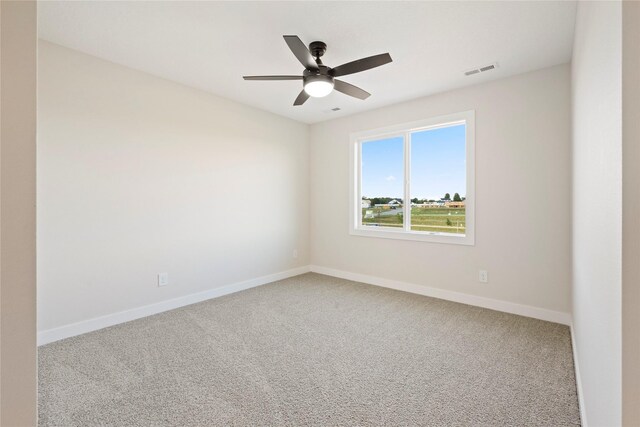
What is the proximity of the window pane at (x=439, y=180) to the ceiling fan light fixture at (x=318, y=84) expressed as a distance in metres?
1.94

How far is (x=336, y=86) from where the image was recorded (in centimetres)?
271

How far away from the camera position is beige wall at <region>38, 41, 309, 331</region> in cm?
261

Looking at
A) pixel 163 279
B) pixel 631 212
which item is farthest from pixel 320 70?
pixel 163 279

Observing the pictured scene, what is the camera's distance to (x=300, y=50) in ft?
6.98

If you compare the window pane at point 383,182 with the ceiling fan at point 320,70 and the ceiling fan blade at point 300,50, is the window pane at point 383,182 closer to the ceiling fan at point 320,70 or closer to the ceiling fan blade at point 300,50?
the ceiling fan at point 320,70

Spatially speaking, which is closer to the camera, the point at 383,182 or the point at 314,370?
the point at 314,370

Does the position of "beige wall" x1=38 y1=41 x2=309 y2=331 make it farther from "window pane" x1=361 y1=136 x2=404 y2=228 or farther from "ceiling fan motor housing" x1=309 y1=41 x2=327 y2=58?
"ceiling fan motor housing" x1=309 y1=41 x2=327 y2=58

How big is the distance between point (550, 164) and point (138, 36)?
13.1 ft

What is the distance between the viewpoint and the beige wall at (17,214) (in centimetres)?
65

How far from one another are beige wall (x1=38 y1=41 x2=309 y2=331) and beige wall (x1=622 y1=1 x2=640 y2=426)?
141 inches

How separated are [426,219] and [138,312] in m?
3.59

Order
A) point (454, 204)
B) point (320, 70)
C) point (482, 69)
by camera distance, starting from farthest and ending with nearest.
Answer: point (454, 204), point (482, 69), point (320, 70)

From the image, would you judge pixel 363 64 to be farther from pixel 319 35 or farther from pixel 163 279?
pixel 163 279

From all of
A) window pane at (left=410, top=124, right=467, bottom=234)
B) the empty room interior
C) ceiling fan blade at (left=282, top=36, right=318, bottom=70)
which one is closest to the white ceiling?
the empty room interior
